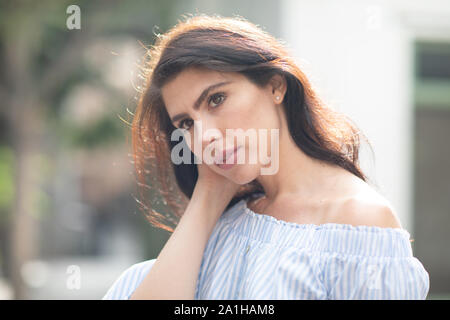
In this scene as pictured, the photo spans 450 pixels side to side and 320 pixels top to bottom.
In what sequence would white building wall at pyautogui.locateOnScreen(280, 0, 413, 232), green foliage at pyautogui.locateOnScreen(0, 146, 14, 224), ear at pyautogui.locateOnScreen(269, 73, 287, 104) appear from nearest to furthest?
ear at pyautogui.locateOnScreen(269, 73, 287, 104)
white building wall at pyautogui.locateOnScreen(280, 0, 413, 232)
green foliage at pyautogui.locateOnScreen(0, 146, 14, 224)

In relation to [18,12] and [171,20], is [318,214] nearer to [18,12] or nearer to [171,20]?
[18,12]

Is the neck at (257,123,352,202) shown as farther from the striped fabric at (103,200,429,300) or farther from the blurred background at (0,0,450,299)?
→ the blurred background at (0,0,450,299)

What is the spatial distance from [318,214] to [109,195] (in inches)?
499

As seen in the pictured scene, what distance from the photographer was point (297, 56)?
3.45 meters

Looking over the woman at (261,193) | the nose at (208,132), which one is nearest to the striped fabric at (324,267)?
A: the woman at (261,193)

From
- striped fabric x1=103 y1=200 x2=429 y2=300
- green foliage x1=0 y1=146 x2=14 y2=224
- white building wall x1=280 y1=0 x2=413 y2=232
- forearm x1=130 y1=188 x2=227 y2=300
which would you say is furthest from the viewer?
green foliage x1=0 y1=146 x2=14 y2=224

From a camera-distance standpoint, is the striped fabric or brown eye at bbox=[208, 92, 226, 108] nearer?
the striped fabric

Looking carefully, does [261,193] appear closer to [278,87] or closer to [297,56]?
[278,87]

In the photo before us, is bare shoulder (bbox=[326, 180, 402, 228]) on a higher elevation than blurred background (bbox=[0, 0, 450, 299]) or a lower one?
lower

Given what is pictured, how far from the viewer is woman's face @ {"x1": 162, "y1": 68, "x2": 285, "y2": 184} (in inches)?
60.4

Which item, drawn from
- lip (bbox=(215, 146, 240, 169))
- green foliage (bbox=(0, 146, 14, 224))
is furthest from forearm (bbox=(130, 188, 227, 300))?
green foliage (bbox=(0, 146, 14, 224))

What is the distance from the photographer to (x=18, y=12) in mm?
4809

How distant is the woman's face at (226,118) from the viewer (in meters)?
1.53

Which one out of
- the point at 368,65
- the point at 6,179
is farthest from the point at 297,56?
the point at 6,179
